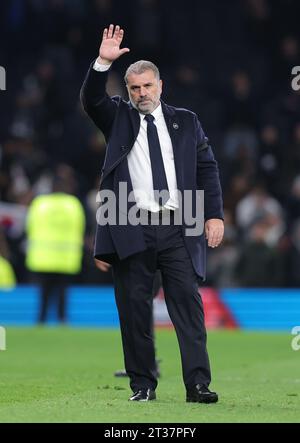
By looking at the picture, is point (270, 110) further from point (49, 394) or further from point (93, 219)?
point (49, 394)

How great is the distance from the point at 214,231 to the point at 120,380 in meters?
2.52

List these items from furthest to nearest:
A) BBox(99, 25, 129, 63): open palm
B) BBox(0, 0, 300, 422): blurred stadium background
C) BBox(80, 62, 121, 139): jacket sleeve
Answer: BBox(0, 0, 300, 422): blurred stadium background, BBox(80, 62, 121, 139): jacket sleeve, BBox(99, 25, 129, 63): open palm

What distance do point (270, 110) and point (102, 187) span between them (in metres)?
14.0

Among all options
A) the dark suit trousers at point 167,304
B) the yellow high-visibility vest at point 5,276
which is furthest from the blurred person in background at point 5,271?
the dark suit trousers at point 167,304

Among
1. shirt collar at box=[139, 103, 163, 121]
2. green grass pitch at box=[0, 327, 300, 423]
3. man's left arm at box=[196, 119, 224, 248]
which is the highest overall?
shirt collar at box=[139, 103, 163, 121]

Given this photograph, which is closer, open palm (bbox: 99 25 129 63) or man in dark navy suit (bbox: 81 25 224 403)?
open palm (bbox: 99 25 129 63)

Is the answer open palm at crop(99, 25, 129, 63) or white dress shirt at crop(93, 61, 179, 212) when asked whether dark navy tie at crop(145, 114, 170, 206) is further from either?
open palm at crop(99, 25, 129, 63)

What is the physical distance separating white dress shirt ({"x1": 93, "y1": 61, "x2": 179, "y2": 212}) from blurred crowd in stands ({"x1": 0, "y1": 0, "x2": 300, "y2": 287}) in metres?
10.1

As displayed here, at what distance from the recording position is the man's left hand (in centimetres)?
852

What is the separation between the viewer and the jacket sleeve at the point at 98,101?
8320 millimetres

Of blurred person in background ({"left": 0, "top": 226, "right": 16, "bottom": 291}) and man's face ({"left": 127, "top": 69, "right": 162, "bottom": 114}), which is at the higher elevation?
man's face ({"left": 127, "top": 69, "right": 162, "bottom": 114})

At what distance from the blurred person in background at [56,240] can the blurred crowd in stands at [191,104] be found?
2.84 ft

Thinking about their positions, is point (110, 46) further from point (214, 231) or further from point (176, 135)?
point (214, 231)

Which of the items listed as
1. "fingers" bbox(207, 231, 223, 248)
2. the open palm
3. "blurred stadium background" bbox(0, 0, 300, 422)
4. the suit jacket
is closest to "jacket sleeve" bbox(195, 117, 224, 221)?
the suit jacket
